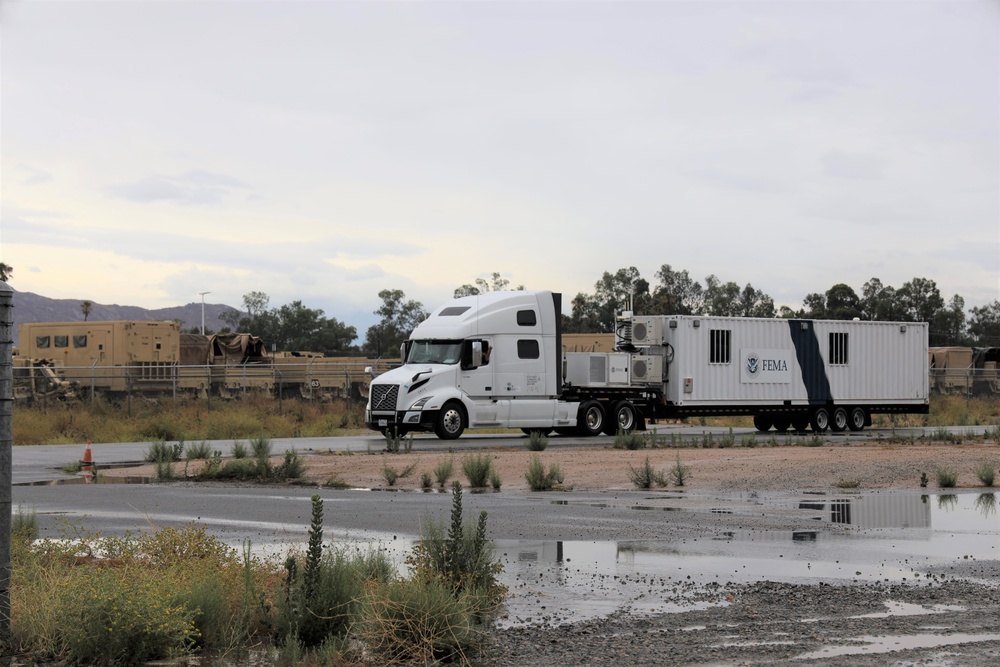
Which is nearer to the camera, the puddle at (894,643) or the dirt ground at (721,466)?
the puddle at (894,643)

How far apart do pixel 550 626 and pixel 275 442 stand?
1017 inches

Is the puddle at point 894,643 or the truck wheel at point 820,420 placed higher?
the truck wheel at point 820,420

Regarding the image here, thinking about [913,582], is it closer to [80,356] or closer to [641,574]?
[641,574]

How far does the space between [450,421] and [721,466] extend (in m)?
11.4

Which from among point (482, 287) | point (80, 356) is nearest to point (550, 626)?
point (80, 356)

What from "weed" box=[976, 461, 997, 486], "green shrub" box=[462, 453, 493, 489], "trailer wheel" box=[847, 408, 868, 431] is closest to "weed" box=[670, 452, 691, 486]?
"green shrub" box=[462, 453, 493, 489]

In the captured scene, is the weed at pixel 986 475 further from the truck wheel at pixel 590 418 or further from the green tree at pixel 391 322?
the green tree at pixel 391 322

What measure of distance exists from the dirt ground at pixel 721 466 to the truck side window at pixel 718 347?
9.43 meters

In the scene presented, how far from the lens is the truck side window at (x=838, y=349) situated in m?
41.0

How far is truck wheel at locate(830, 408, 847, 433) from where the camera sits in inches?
1625

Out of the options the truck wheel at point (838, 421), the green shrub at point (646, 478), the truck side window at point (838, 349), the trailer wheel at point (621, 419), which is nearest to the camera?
the green shrub at point (646, 478)

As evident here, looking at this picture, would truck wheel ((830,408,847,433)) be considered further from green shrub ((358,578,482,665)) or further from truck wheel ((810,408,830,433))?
green shrub ((358,578,482,665))

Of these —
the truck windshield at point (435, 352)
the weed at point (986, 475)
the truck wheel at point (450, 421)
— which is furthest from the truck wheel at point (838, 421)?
the weed at point (986, 475)

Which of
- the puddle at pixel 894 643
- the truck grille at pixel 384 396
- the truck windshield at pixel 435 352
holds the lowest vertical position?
the puddle at pixel 894 643
